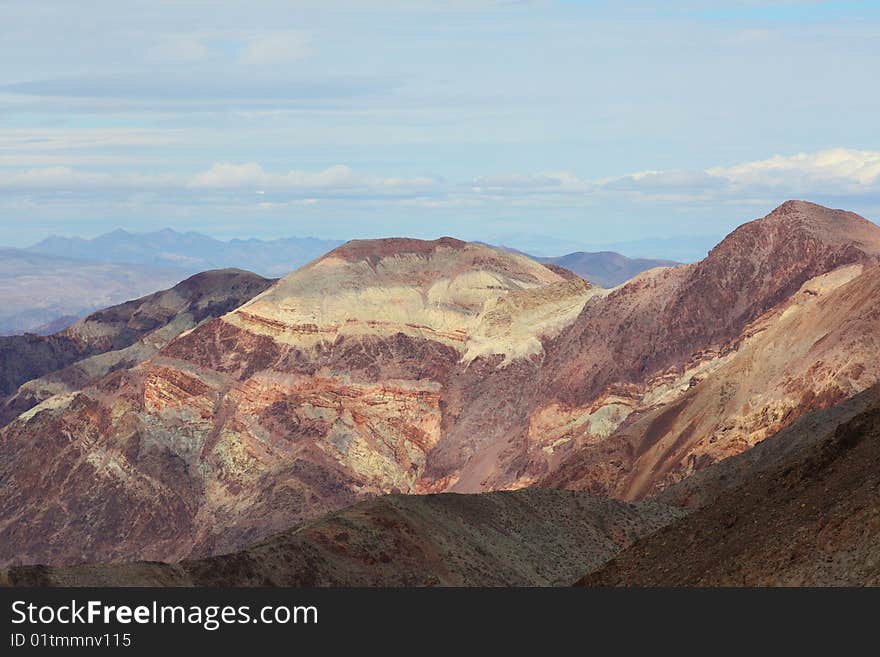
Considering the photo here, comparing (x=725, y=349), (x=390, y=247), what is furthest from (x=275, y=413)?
(x=725, y=349)

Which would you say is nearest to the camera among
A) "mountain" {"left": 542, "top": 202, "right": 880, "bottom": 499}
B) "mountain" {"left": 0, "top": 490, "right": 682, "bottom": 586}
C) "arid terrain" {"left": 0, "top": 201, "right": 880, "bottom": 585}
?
"mountain" {"left": 0, "top": 490, "right": 682, "bottom": 586}

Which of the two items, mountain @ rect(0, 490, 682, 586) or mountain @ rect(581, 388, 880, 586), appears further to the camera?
mountain @ rect(0, 490, 682, 586)

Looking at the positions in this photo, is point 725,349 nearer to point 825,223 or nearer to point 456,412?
point 825,223

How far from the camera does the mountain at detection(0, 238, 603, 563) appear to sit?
127m

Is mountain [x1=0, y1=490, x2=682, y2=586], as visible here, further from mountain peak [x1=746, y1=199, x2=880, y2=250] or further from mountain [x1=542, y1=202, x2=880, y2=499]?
mountain peak [x1=746, y1=199, x2=880, y2=250]

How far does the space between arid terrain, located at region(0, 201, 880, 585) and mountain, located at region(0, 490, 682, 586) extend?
0.50 ft

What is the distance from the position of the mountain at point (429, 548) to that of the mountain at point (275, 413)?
189 feet

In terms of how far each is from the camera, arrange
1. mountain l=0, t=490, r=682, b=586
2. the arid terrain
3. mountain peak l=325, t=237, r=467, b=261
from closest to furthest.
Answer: mountain l=0, t=490, r=682, b=586
the arid terrain
mountain peak l=325, t=237, r=467, b=261

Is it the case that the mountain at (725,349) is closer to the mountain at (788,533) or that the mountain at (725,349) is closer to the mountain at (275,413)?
the mountain at (275,413)

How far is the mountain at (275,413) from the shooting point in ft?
416

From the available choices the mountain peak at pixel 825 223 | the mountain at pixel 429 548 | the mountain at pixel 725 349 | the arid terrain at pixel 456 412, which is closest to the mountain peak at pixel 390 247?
the arid terrain at pixel 456 412

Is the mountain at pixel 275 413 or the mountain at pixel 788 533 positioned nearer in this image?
the mountain at pixel 788 533

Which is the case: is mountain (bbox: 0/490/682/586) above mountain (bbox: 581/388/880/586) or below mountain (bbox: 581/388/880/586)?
below

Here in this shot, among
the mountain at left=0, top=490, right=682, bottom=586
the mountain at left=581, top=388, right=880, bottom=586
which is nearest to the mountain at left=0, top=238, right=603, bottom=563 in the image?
the mountain at left=0, top=490, right=682, bottom=586
